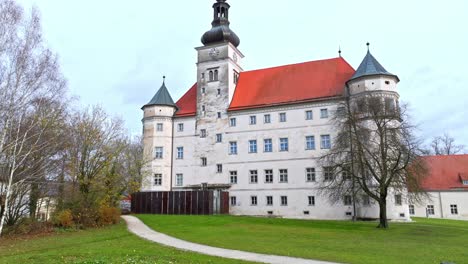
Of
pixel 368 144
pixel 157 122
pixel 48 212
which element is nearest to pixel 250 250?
pixel 368 144

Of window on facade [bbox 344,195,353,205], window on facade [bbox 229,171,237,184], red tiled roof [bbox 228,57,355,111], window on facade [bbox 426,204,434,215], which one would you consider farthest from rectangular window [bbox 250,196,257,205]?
window on facade [bbox 426,204,434,215]

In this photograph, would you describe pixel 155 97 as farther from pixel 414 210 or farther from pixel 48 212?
pixel 414 210

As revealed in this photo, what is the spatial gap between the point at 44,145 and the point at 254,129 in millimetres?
21013

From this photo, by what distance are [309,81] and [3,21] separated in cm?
2677

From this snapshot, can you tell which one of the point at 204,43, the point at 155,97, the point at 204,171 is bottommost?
the point at 204,171

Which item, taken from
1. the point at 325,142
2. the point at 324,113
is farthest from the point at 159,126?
the point at 325,142

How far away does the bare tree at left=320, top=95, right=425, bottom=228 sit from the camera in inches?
933

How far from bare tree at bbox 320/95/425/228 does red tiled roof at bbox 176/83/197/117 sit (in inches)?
748

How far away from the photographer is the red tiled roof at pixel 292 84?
36547 mm

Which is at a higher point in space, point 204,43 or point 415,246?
point 204,43

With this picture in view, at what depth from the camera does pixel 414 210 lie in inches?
1826

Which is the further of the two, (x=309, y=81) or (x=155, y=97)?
(x=155, y=97)

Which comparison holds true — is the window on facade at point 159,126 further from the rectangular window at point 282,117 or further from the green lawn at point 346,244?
the green lawn at point 346,244

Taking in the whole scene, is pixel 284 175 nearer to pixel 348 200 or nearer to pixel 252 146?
pixel 252 146
